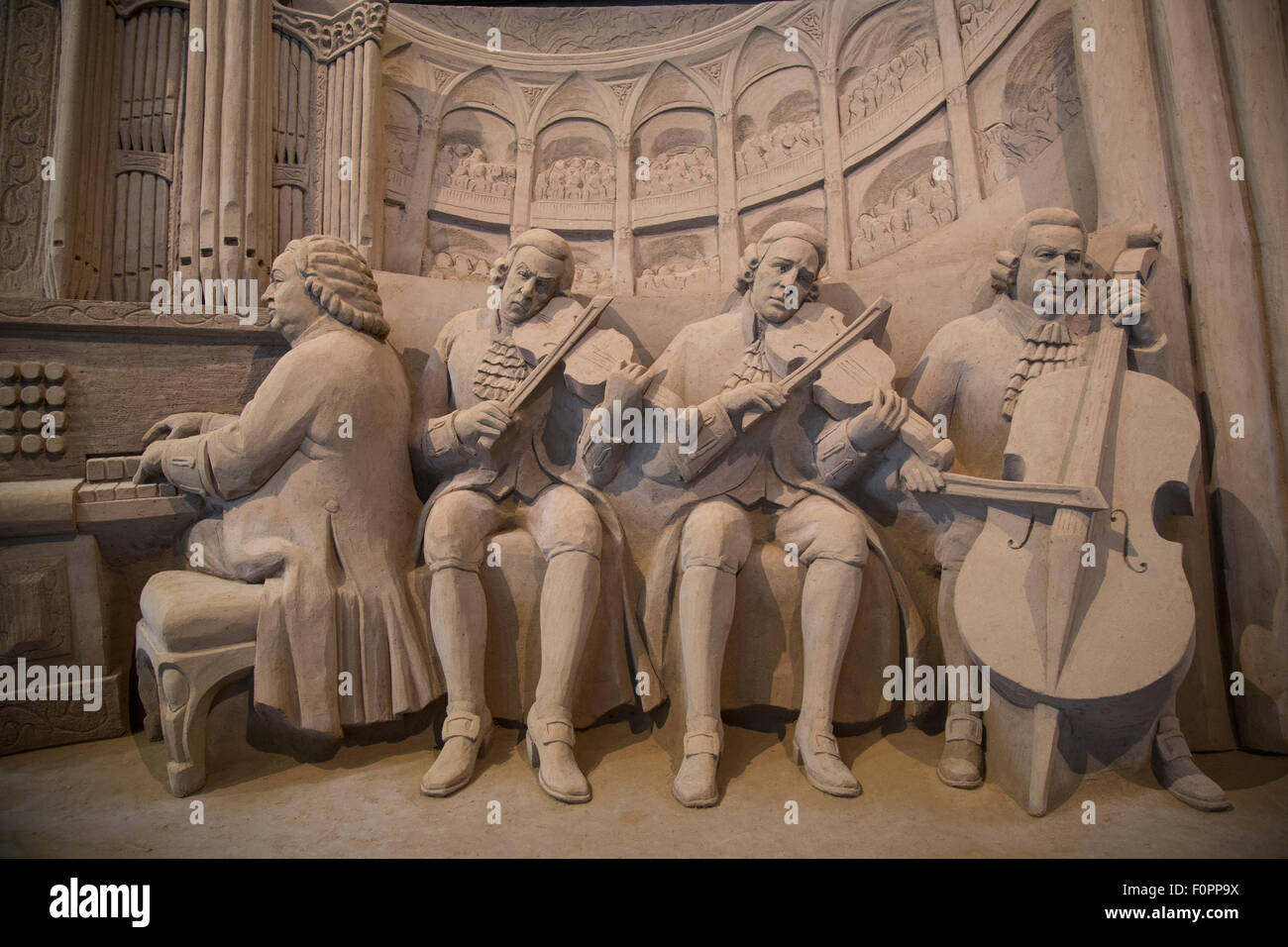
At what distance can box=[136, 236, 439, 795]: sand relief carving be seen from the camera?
302 cm

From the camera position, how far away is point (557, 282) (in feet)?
11.9

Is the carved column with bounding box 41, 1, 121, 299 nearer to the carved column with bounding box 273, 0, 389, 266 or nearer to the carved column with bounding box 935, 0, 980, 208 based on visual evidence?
the carved column with bounding box 273, 0, 389, 266

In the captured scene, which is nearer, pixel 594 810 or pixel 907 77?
pixel 594 810

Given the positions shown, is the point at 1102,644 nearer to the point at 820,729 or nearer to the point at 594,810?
the point at 820,729

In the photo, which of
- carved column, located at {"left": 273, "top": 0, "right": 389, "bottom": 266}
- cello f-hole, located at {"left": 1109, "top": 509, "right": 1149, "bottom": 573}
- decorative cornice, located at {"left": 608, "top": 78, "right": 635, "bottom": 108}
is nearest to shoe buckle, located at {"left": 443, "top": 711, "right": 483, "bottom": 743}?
cello f-hole, located at {"left": 1109, "top": 509, "right": 1149, "bottom": 573}

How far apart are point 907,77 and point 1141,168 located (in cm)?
150

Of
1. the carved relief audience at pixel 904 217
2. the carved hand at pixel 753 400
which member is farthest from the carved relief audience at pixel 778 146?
the carved hand at pixel 753 400

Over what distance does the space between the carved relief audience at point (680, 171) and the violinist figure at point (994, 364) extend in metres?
2.00

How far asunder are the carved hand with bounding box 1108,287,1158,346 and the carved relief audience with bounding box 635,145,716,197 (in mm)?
2411

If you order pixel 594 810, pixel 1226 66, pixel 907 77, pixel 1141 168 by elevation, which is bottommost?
pixel 594 810

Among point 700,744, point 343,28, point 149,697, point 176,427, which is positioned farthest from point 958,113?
point 149,697

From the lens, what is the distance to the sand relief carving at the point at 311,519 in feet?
9.91

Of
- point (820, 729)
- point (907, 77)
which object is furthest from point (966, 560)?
point (907, 77)

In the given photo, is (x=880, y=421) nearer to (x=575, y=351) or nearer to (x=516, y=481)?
(x=575, y=351)
